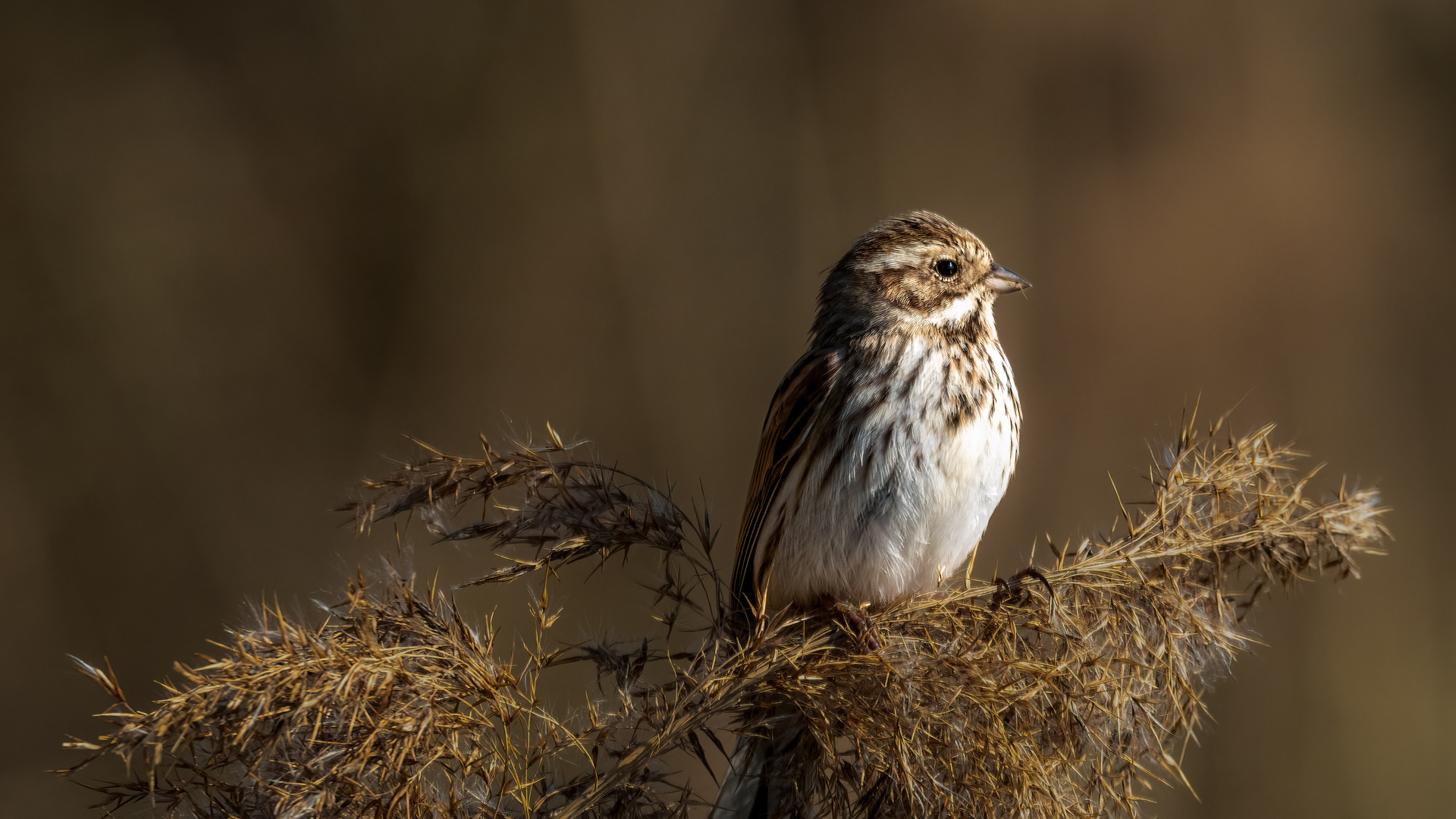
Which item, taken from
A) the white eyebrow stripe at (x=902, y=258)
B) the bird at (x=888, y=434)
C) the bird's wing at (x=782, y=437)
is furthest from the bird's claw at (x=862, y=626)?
the white eyebrow stripe at (x=902, y=258)

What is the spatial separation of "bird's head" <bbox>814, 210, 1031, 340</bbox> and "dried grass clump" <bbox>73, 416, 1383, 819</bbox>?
2.91 feet

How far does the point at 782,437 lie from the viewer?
2449 mm

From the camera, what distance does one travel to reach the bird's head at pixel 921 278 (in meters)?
2.44

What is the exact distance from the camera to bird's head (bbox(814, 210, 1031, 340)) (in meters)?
2.44

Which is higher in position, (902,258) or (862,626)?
(902,258)

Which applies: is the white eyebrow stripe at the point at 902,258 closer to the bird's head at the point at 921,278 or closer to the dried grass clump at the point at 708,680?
the bird's head at the point at 921,278

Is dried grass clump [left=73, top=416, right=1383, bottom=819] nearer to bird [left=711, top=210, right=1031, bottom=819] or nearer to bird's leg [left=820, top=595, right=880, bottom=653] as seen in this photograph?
bird's leg [left=820, top=595, right=880, bottom=653]

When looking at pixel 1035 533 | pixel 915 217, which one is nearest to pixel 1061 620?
pixel 915 217

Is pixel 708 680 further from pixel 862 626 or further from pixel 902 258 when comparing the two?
pixel 902 258

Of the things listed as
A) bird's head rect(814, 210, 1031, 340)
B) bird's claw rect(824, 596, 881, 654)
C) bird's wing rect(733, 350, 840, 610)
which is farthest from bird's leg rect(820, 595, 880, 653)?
bird's head rect(814, 210, 1031, 340)

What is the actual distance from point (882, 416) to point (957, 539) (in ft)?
1.10

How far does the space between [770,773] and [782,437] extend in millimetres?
1087

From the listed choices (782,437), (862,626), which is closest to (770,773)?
(862,626)

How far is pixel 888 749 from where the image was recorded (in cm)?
131
